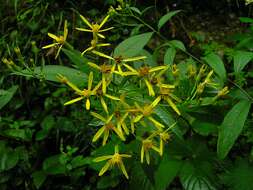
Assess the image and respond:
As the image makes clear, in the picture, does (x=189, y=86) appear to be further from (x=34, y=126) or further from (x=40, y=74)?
(x=34, y=126)

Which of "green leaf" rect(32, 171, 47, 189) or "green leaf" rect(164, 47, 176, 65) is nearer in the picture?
"green leaf" rect(164, 47, 176, 65)

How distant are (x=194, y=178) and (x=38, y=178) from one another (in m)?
0.94

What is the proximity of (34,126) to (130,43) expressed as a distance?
3.54 ft

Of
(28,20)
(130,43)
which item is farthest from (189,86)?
(28,20)

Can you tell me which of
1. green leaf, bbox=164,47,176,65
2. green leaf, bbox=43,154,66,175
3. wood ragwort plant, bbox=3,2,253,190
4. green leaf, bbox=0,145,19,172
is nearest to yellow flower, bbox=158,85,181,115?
wood ragwort plant, bbox=3,2,253,190

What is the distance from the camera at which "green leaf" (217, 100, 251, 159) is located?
4.80 feet

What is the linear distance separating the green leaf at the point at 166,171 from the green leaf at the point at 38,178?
785 millimetres

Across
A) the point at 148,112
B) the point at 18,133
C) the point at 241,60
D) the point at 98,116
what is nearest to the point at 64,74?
the point at 98,116

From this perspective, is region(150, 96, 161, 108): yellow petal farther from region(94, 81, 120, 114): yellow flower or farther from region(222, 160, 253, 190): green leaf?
region(222, 160, 253, 190): green leaf

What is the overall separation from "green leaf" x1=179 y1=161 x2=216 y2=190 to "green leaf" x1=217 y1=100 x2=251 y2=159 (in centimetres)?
14

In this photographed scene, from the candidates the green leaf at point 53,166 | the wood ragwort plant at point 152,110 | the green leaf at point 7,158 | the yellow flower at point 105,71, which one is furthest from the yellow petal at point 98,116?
the green leaf at point 7,158

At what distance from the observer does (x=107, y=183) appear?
207 centimetres

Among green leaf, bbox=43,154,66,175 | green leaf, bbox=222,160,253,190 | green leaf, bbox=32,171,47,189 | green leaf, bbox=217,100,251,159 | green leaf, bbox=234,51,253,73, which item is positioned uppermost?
green leaf, bbox=234,51,253,73

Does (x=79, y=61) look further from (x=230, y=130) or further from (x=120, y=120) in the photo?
(x=230, y=130)
